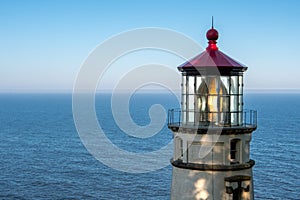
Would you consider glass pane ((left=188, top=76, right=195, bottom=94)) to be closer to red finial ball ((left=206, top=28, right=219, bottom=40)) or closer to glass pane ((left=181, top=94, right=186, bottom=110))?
glass pane ((left=181, top=94, right=186, bottom=110))

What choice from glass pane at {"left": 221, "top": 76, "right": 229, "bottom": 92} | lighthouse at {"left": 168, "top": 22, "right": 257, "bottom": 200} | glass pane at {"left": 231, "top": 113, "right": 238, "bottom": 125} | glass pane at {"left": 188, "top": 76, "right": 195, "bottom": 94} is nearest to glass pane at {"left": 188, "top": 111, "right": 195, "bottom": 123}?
lighthouse at {"left": 168, "top": 22, "right": 257, "bottom": 200}

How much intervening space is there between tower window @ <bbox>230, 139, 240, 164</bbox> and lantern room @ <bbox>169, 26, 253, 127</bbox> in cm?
50

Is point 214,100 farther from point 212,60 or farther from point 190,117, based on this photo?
point 212,60

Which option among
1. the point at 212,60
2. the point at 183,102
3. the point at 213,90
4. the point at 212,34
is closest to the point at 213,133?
the point at 213,90

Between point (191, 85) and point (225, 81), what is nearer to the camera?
point (225, 81)

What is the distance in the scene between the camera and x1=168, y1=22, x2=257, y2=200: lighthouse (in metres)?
13.0

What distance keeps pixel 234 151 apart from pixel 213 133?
898mm

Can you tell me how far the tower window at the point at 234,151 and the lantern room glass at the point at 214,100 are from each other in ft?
1.63

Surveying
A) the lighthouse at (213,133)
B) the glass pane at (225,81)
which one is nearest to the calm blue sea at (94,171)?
the lighthouse at (213,133)

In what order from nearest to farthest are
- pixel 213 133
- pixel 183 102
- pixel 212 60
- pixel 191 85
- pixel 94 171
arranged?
pixel 213 133 → pixel 212 60 → pixel 191 85 → pixel 183 102 → pixel 94 171

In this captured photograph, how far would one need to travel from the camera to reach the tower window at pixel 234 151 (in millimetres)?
13156

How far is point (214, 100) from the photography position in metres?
13.2

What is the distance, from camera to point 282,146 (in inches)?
2736

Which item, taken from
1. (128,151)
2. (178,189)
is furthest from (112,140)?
(178,189)
